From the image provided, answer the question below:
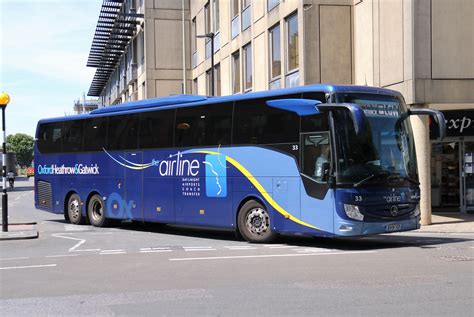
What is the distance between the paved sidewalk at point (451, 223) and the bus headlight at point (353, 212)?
18.8 feet

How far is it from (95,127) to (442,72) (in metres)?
11.0

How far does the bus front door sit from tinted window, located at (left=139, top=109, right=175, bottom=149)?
50cm

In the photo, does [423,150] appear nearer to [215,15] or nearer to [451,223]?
[451,223]

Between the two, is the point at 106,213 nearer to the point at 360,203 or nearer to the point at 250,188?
the point at 250,188

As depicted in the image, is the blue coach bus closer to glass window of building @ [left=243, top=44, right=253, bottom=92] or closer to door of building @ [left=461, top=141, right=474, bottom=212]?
door of building @ [left=461, top=141, right=474, bottom=212]

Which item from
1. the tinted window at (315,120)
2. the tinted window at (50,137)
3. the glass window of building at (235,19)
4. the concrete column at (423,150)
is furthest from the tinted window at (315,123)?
the glass window of building at (235,19)

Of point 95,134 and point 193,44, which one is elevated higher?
point 193,44

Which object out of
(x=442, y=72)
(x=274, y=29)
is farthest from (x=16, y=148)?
(x=442, y=72)

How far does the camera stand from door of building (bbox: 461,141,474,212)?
68.6 ft

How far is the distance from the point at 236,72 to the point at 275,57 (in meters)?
5.81

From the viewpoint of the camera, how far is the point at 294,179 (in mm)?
12547

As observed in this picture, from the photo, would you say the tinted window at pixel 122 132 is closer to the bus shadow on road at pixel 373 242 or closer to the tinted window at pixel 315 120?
the bus shadow on road at pixel 373 242

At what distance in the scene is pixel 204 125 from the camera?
14.6m

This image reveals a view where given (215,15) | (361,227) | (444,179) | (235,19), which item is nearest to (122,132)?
(361,227)
